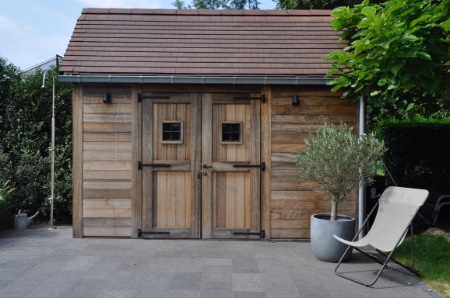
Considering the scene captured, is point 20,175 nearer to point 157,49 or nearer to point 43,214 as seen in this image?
point 43,214

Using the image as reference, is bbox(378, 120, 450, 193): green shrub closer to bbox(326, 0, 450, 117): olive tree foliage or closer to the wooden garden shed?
the wooden garden shed

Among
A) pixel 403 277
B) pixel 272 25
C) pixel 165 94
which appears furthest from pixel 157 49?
pixel 403 277

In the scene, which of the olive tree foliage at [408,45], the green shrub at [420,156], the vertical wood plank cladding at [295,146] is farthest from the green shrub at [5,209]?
the green shrub at [420,156]

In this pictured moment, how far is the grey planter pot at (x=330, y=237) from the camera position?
6586 mm

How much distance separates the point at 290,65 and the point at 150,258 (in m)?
3.91

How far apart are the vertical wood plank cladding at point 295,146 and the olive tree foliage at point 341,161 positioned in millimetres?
1123

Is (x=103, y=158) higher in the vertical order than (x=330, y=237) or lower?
higher

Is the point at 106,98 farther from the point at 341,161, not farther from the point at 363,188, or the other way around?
the point at 363,188

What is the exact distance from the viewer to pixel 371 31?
231 inches

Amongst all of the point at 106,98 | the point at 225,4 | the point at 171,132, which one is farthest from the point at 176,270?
the point at 225,4

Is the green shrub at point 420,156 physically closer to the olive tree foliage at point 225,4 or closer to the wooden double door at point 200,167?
the wooden double door at point 200,167

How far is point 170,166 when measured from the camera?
7.85 m

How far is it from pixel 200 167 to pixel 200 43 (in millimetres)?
2234

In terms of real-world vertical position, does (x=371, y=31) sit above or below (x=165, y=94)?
above
